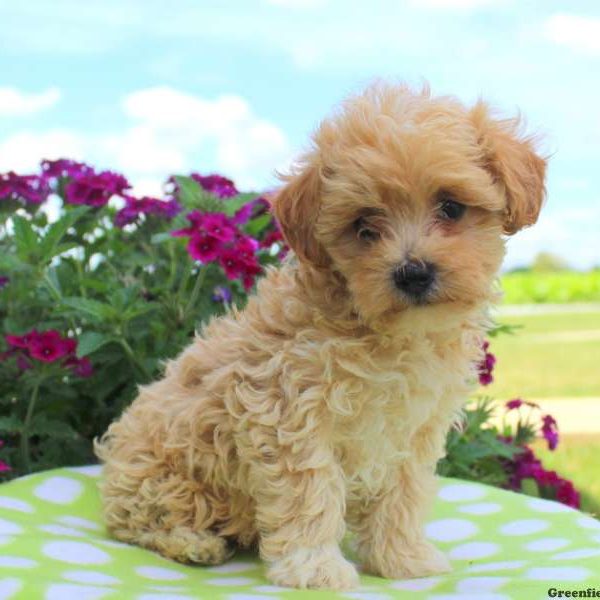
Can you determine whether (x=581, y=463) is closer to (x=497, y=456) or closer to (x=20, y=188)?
(x=497, y=456)

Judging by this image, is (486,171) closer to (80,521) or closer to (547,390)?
(80,521)

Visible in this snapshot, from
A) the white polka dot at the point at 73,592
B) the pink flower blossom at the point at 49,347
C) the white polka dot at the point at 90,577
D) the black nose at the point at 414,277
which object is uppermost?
the black nose at the point at 414,277

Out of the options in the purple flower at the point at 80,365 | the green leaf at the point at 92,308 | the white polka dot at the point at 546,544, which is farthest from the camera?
the purple flower at the point at 80,365

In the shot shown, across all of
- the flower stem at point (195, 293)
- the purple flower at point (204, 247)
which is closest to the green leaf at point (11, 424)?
the flower stem at point (195, 293)

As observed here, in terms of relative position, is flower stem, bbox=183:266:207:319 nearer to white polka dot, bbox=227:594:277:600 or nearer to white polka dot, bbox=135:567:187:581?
white polka dot, bbox=135:567:187:581

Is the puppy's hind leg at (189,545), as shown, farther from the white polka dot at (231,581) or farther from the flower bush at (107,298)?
the flower bush at (107,298)

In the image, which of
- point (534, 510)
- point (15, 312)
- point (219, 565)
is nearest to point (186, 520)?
point (219, 565)

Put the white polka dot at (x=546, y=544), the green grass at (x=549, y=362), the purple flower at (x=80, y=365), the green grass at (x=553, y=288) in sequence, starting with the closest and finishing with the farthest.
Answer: the white polka dot at (x=546, y=544)
the purple flower at (x=80, y=365)
the green grass at (x=549, y=362)
the green grass at (x=553, y=288)
